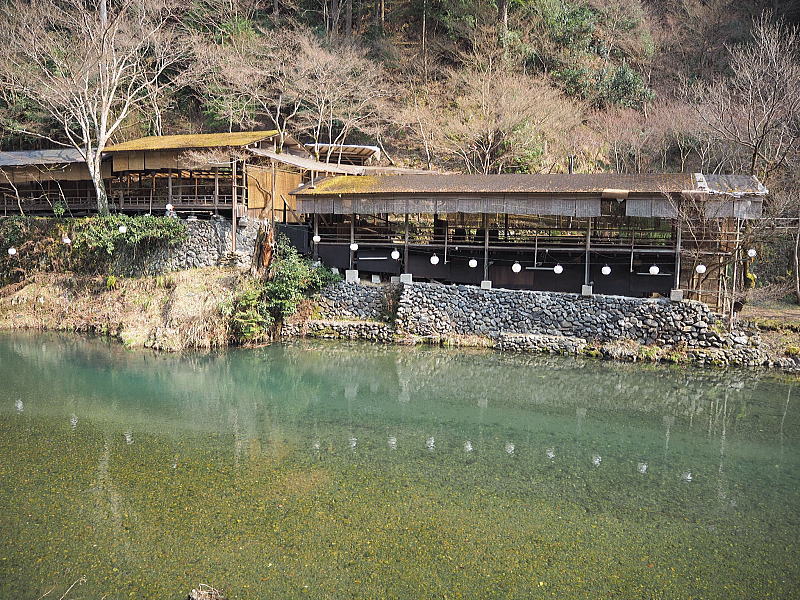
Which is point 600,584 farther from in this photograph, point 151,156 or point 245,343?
point 151,156

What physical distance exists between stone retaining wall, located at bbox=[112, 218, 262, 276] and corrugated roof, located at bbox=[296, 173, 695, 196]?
260cm

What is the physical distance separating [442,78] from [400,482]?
2664 centimetres

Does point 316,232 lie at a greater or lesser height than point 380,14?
lesser

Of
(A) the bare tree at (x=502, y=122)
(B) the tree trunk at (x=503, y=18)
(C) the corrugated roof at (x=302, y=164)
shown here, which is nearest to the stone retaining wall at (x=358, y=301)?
(C) the corrugated roof at (x=302, y=164)

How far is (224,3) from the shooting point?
104 ft

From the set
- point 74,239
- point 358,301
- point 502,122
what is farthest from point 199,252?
point 502,122

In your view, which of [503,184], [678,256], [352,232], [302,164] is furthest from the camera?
[302,164]

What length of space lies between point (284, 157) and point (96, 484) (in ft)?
50.0

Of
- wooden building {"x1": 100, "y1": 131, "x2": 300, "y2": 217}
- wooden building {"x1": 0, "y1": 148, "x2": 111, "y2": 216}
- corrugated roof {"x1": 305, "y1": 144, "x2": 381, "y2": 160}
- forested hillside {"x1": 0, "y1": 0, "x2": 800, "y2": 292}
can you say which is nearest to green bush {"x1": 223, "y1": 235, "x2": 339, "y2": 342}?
wooden building {"x1": 100, "y1": 131, "x2": 300, "y2": 217}

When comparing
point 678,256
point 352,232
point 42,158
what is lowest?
point 678,256

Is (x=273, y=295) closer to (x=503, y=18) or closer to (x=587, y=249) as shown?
(x=587, y=249)

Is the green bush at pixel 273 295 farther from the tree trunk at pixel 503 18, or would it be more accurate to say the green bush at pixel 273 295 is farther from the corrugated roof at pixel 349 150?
the tree trunk at pixel 503 18

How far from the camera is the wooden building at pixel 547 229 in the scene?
663 inches

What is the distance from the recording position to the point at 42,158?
79.7ft
